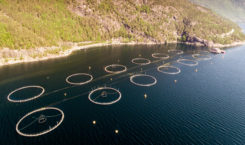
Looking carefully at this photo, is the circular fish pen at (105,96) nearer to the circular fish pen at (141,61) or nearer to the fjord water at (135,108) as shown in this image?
the fjord water at (135,108)

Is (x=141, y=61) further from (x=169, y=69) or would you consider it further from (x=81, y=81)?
(x=81, y=81)

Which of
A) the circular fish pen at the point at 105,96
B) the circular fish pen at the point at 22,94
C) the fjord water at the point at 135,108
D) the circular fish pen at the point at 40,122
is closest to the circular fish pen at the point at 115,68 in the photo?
the fjord water at the point at 135,108

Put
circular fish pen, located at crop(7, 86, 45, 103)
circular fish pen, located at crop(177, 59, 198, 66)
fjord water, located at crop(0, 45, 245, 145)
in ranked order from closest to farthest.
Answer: fjord water, located at crop(0, 45, 245, 145) → circular fish pen, located at crop(7, 86, 45, 103) → circular fish pen, located at crop(177, 59, 198, 66)

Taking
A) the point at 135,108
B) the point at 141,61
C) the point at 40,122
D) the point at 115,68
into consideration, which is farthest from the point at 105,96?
the point at 141,61

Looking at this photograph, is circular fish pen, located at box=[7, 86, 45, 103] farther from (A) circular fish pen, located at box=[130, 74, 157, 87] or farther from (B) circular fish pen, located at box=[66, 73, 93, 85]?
(A) circular fish pen, located at box=[130, 74, 157, 87]

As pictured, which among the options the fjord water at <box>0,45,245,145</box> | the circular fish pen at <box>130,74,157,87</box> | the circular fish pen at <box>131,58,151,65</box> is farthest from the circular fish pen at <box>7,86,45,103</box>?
the circular fish pen at <box>131,58,151,65</box>

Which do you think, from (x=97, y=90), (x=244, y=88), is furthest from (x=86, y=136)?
(x=244, y=88)

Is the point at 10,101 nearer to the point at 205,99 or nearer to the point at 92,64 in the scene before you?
the point at 92,64
